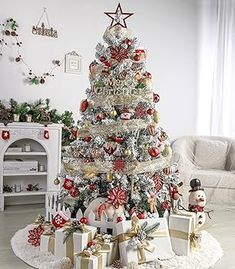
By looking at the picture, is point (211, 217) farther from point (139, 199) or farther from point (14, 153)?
point (14, 153)

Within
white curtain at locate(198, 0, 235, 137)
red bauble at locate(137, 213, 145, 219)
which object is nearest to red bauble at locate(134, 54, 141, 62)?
red bauble at locate(137, 213, 145, 219)

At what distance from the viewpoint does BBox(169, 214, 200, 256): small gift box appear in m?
2.85

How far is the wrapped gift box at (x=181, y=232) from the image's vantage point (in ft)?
9.34

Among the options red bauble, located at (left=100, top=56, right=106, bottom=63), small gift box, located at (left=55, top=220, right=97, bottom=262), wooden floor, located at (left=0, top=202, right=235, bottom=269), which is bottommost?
wooden floor, located at (left=0, top=202, right=235, bottom=269)

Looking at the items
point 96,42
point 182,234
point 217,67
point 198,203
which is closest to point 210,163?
point 217,67

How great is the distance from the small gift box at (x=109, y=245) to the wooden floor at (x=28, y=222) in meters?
0.52

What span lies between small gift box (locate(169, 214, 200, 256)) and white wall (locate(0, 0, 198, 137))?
7.82 feet

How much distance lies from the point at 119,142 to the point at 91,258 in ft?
3.02

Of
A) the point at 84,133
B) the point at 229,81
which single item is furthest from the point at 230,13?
the point at 84,133

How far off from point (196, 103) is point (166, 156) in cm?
259

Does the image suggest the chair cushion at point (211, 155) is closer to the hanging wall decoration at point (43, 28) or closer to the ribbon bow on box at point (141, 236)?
the hanging wall decoration at point (43, 28)

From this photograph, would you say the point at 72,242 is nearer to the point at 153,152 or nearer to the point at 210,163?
the point at 153,152

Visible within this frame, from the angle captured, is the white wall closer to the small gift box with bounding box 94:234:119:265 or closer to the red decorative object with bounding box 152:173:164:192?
the red decorative object with bounding box 152:173:164:192

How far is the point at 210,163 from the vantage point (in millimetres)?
5012
